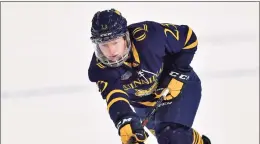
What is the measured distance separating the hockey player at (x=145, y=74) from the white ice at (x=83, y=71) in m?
0.44

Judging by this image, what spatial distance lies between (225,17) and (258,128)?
2.25 metres

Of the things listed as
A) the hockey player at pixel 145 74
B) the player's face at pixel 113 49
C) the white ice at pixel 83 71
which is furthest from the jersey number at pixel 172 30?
the white ice at pixel 83 71

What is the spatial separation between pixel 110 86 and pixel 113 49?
23 cm

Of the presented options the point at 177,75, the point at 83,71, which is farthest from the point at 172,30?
the point at 83,71

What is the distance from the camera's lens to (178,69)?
346 centimetres

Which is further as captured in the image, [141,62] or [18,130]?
[18,130]

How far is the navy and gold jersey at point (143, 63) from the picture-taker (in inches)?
126

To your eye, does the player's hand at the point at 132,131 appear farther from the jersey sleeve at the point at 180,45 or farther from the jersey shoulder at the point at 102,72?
the jersey sleeve at the point at 180,45

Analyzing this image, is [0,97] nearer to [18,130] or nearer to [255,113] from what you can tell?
[18,130]

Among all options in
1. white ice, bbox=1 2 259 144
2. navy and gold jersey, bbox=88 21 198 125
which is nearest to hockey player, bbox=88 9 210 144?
navy and gold jersey, bbox=88 21 198 125

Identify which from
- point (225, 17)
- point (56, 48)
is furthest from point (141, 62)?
point (225, 17)

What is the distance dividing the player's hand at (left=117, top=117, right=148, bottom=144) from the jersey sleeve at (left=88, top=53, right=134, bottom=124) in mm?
126

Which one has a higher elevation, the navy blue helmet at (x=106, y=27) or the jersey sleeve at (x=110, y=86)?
the navy blue helmet at (x=106, y=27)

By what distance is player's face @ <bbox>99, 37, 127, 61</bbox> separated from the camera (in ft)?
10.1
